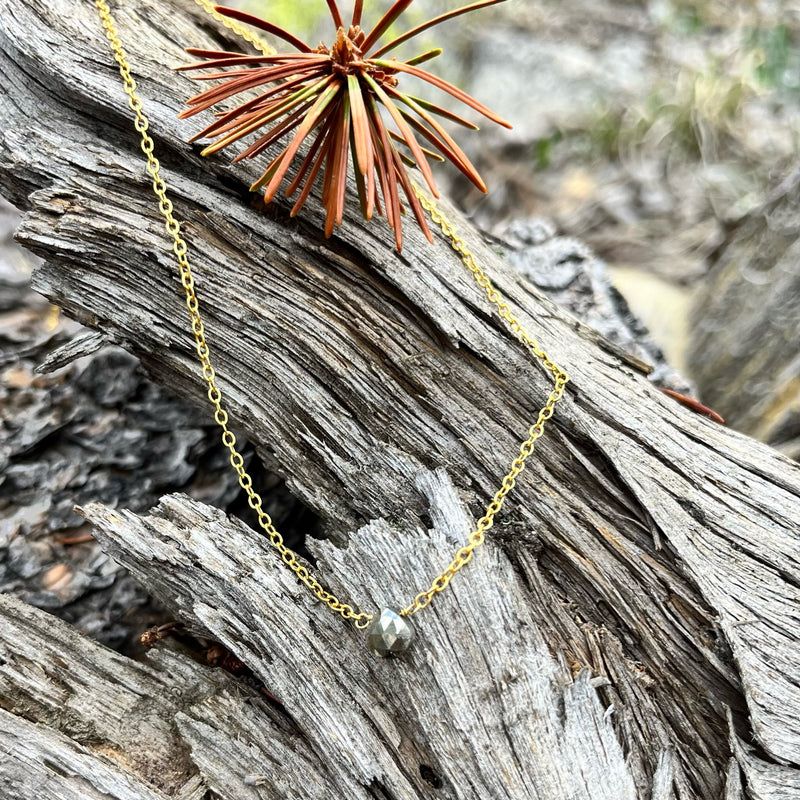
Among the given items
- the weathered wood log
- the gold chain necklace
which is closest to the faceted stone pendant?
the gold chain necklace

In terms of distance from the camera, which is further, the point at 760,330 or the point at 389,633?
the point at 760,330

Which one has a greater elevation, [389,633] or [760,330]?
[760,330]

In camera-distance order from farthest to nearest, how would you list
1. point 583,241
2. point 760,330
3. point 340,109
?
1. point 583,241
2. point 760,330
3. point 340,109

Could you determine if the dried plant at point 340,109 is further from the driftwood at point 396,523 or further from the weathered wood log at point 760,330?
the weathered wood log at point 760,330

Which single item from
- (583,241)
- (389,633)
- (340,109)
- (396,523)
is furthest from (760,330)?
(389,633)

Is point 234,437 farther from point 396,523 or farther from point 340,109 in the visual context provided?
point 340,109

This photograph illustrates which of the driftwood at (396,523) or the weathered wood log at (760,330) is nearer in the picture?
the driftwood at (396,523)

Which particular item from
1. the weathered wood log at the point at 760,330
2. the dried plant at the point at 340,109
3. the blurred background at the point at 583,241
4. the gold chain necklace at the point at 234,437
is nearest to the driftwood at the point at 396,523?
the gold chain necklace at the point at 234,437

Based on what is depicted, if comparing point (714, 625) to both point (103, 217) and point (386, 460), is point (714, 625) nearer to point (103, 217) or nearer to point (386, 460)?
point (386, 460)
